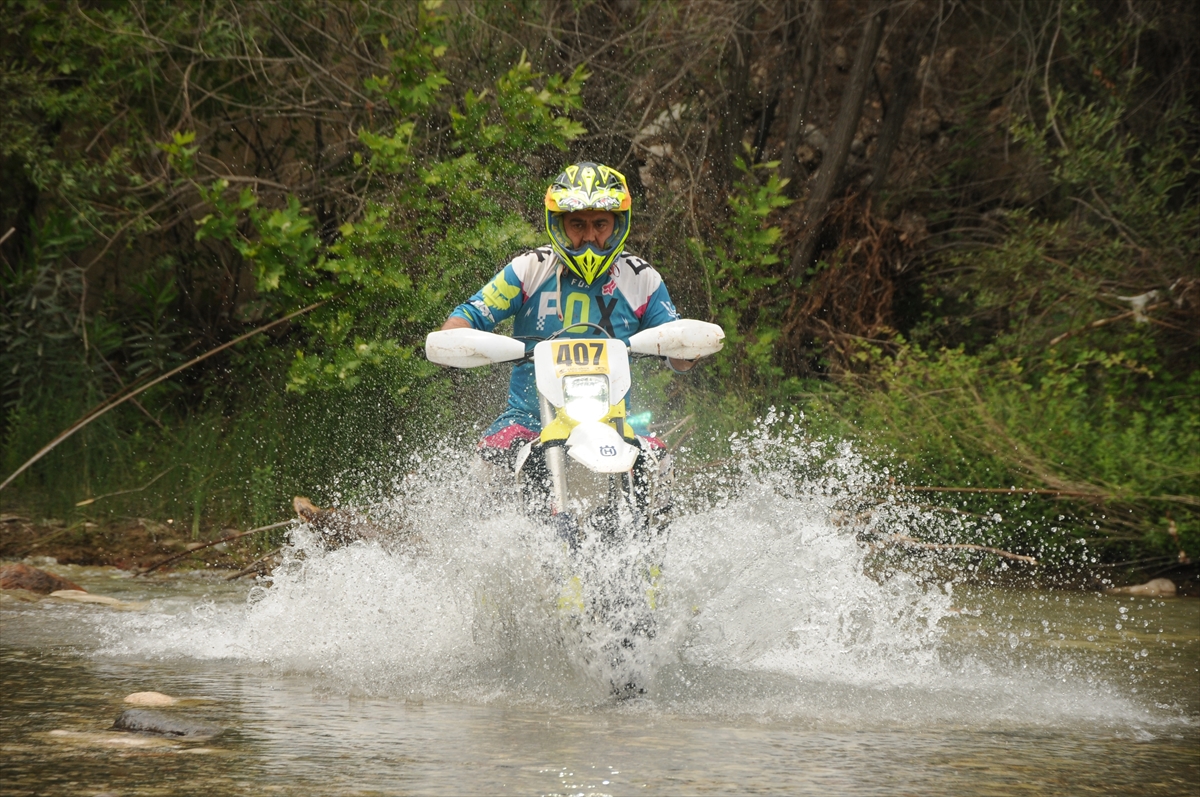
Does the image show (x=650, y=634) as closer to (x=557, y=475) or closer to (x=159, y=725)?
(x=557, y=475)

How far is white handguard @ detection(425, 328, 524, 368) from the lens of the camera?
504 centimetres

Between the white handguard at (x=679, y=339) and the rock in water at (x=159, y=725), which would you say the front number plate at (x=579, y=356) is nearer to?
the white handguard at (x=679, y=339)

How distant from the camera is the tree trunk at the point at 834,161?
12.2 m

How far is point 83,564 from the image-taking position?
8.64m

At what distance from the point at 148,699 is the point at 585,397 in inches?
70.2

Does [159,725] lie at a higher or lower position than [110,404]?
lower

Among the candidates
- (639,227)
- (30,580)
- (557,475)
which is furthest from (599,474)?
(639,227)

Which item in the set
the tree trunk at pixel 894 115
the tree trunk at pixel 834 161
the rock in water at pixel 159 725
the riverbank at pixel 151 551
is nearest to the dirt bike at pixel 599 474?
the rock in water at pixel 159 725

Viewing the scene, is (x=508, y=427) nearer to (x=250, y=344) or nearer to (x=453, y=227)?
(x=453, y=227)

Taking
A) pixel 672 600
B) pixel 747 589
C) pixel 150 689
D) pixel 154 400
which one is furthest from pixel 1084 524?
pixel 154 400

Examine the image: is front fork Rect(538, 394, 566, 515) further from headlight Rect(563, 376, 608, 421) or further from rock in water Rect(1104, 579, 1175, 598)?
rock in water Rect(1104, 579, 1175, 598)

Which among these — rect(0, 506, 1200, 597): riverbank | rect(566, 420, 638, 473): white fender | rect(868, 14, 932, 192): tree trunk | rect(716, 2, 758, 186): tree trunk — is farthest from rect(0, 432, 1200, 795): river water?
rect(868, 14, 932, 192): tree trunk

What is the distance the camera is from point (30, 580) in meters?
7.18

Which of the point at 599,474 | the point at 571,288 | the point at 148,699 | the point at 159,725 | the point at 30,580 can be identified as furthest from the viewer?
the point at 30,580
